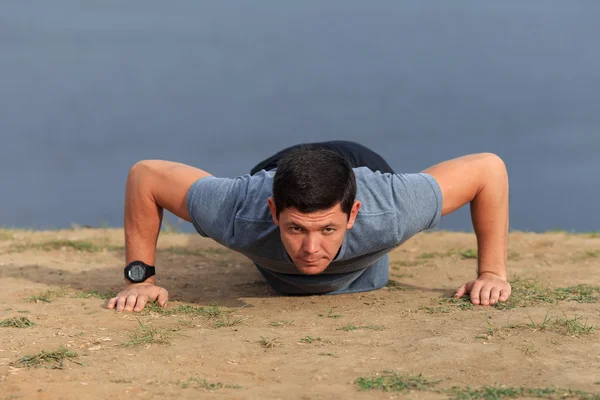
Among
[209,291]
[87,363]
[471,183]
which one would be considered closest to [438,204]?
[471,183]

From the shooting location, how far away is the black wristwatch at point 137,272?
4.91 meters

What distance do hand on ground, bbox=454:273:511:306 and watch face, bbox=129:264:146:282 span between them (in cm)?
204

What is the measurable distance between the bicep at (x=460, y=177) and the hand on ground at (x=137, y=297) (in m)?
1.88

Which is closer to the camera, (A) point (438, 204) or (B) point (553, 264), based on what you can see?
(A) point (438, 204)

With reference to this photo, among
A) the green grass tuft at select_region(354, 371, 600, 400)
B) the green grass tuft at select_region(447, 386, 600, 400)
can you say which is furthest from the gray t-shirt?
the green grass tuft at select_region(447, 386, 600, 400)

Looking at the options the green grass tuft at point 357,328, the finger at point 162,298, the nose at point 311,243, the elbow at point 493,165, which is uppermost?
the elbow at point 493,165

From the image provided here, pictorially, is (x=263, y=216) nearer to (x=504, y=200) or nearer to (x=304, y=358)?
(x=304, y=358)

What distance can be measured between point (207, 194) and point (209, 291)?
120 centimetres

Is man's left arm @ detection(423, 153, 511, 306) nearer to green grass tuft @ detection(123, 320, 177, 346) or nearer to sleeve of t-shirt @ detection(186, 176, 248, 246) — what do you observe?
sleeve of t-shirt @ detection(186, 176, 248, 246)

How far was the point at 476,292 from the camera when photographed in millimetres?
4652

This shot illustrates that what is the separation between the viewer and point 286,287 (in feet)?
16.9

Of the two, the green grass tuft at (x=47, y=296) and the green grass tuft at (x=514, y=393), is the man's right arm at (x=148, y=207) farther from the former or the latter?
the green grass tuft at (x=514, y=393)

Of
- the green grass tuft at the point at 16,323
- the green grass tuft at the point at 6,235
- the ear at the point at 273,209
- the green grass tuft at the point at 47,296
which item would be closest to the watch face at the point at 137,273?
the green grass tuft at the point at 47,296

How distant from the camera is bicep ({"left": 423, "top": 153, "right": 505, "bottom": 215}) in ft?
15.4
